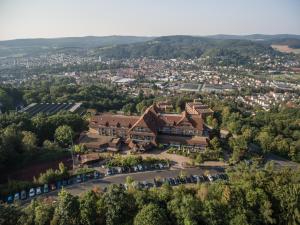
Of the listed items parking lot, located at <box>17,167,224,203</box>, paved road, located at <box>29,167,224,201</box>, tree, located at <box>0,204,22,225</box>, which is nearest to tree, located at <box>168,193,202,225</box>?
parking lot, located at <box>17,167,224,203</box>

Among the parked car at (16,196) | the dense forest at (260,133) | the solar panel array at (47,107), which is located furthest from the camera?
the solar panel array at (47,107)

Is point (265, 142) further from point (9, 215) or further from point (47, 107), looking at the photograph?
point (47, 107)

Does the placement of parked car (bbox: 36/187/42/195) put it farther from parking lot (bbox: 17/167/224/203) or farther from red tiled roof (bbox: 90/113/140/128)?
red tiled roof (bbox: 90/113/140/128)

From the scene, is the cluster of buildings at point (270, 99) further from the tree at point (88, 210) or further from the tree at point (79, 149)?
the tree at point (88, 210)

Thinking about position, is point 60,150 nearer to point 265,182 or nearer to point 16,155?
point 16,155

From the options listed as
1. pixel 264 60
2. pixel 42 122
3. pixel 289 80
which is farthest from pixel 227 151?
pixel 264 60

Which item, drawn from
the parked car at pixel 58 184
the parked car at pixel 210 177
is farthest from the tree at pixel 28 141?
the parked car at pixel 210 177

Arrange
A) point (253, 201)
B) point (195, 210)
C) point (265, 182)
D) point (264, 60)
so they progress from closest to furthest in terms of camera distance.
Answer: point (195, 210) → point (253, 201) → point (265, 182) → point (264, 60)
